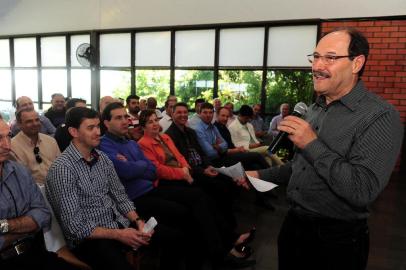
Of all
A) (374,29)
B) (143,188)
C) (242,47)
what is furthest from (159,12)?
(143,188)

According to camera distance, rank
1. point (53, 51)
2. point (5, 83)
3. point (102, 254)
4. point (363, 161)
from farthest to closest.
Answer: point (5, 83) < point (53, 51) < point (102, 254) < point (363, 161)

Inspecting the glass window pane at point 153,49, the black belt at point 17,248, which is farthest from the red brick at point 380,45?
the black belt at point 17,248

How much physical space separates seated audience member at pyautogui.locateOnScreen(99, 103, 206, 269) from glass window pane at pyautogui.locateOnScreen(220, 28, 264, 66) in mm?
4358

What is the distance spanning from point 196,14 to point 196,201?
5174mm

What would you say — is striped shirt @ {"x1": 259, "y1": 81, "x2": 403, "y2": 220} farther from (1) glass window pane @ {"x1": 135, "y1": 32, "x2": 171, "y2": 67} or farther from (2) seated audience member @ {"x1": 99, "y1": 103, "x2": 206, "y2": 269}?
(1) glass window pane @ {"x1": 135, "y1": 32, "x2": 171, "y2": 67}

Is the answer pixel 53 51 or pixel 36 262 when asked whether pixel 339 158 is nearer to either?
pixel 36 262

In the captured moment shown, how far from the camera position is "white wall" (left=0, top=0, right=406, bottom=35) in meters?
5.65

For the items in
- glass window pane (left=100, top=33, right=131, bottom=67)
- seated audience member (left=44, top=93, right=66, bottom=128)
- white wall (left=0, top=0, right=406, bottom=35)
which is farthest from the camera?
glass window pane (left=100, top=33, right=131, bottom=67)

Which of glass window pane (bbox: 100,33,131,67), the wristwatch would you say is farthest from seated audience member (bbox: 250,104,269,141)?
the wristwatch

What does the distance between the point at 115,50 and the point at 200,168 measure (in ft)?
17.7

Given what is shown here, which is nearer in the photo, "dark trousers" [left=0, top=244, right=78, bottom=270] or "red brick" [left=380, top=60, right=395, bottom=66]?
"dark trousers" [left=0, top=244, right=78, bottom=270]

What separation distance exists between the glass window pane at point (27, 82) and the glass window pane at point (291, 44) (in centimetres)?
657

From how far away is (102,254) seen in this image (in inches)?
72.7

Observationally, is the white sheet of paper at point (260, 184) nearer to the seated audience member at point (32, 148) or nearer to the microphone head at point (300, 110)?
the microphone head at point (300, 110)
